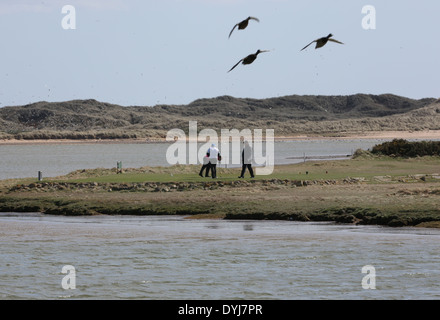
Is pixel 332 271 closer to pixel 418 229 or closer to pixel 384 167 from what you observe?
pixel 418 229

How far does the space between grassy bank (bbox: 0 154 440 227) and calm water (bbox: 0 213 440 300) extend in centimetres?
114

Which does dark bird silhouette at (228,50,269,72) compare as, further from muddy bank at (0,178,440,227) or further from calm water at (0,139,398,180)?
calm water at (0,139,398,180)

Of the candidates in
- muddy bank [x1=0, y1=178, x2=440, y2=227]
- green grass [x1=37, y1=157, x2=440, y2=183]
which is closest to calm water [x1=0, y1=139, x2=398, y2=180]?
green grass [x1=37, y1=157, x2=440, y2=183]

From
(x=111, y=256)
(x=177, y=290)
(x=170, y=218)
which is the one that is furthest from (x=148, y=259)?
(x=170, y=218)

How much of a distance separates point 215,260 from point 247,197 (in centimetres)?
1052

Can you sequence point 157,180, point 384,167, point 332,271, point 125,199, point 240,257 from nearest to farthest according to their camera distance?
1. point 332,271
2. point 240,257
3. point 125,199
4. point 157,180
5. point 384,167

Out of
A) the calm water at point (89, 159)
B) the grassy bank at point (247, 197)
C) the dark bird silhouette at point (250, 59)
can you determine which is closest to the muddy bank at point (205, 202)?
the grassy bank at point (247, 197)

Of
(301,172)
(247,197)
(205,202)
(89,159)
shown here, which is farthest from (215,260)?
(89,159)

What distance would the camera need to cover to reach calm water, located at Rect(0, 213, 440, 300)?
58.4 ft

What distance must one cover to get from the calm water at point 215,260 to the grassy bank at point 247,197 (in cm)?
114

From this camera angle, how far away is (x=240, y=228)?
26375 mm

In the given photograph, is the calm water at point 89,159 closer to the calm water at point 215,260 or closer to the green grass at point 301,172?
the green grass at point 301,172
